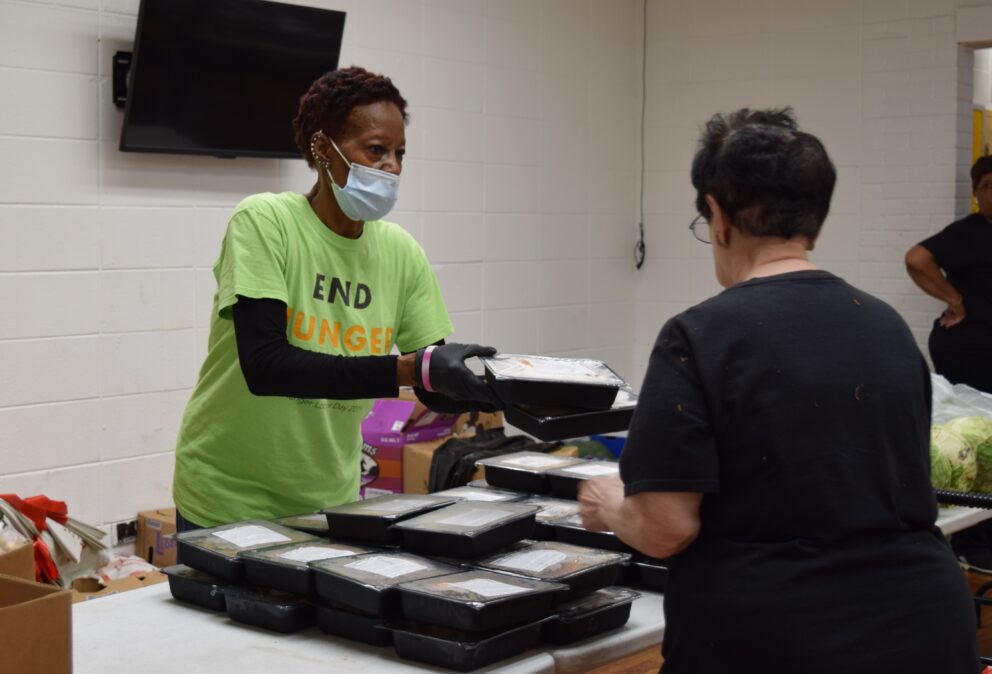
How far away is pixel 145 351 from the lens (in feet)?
13.4

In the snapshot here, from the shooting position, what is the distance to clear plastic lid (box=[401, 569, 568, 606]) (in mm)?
1676

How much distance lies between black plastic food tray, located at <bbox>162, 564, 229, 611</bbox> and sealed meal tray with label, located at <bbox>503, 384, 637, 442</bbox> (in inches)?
22.4

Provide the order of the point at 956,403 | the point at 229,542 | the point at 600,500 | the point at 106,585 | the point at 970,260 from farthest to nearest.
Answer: the point at 970,260 → the point at 106,585 → the point at 956,403 → the point at 229,542 → the point at 600,500

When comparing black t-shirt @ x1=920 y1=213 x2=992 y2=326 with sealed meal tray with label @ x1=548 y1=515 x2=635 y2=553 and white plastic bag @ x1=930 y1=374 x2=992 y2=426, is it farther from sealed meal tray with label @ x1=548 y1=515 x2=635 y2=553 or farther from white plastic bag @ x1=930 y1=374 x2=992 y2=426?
sealed meal tray with label @ x1=548 y1=515 x2=635 y2=553

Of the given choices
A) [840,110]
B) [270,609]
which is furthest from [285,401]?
[840,110]

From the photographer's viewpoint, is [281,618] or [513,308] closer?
[281,618]

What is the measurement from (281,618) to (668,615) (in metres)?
0.63

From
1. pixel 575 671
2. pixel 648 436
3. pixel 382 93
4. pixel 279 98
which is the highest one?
pixel 279 98

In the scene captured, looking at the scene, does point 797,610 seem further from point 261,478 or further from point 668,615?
point 261,478

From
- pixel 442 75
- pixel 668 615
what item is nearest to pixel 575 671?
pixel 668 615

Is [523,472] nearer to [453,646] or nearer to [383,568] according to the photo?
[383,568]

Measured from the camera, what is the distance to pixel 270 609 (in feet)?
5.91

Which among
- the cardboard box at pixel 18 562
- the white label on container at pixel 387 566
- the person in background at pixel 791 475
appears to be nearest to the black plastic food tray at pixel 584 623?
the white label on container at pixel 387 566

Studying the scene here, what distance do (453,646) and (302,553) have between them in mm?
377
